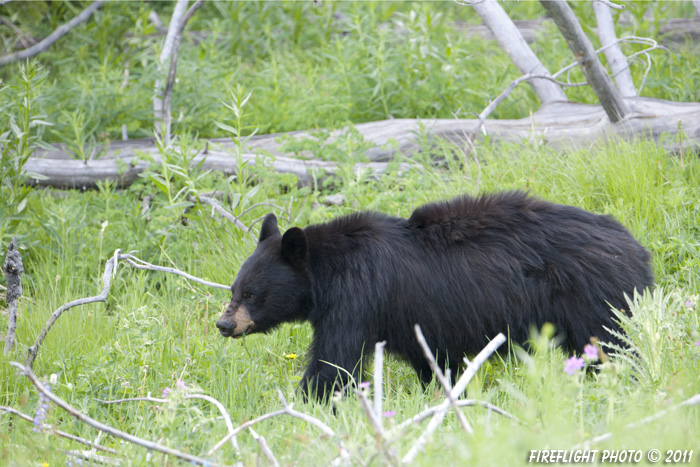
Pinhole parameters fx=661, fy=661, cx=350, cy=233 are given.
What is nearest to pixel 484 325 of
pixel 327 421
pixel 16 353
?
pixel 327 421


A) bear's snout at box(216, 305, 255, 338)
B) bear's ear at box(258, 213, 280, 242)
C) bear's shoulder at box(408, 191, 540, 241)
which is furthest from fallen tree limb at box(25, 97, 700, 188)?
bear's snout at box(216, 305, 255, 338)

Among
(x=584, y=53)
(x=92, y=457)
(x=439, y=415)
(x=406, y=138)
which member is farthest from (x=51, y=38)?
(x=439, y=415)

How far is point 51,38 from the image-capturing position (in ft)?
26.8

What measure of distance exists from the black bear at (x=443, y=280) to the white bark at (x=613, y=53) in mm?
3498

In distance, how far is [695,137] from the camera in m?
5.23

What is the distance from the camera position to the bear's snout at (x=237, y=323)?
3.64 metres

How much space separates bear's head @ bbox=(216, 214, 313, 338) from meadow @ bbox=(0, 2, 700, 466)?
0.93 feet

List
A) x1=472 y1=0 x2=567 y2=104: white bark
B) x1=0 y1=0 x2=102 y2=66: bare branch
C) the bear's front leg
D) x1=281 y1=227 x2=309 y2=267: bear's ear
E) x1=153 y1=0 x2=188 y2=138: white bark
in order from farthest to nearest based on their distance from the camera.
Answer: x1=0 y1=0 x2=102 y2=66: bare branch → x1=472 y1=0 x2=567 y2=104: white bark → x1=153 y1=0 x2=188 y2=138: white bark → x1=281 y1=227 x2=309 y2=267: bear's ear → the bear's front leg

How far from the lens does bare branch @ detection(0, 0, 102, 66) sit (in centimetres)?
799

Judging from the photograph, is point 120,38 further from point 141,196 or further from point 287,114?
point 141,196

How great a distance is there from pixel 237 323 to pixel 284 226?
170 cm

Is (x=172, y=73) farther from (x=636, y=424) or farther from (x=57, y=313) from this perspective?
(x=636, y=424)

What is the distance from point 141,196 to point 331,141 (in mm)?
1889

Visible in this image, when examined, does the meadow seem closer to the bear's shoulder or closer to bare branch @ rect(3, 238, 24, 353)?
bare branch @ rect(3, 238, 24, 353)
